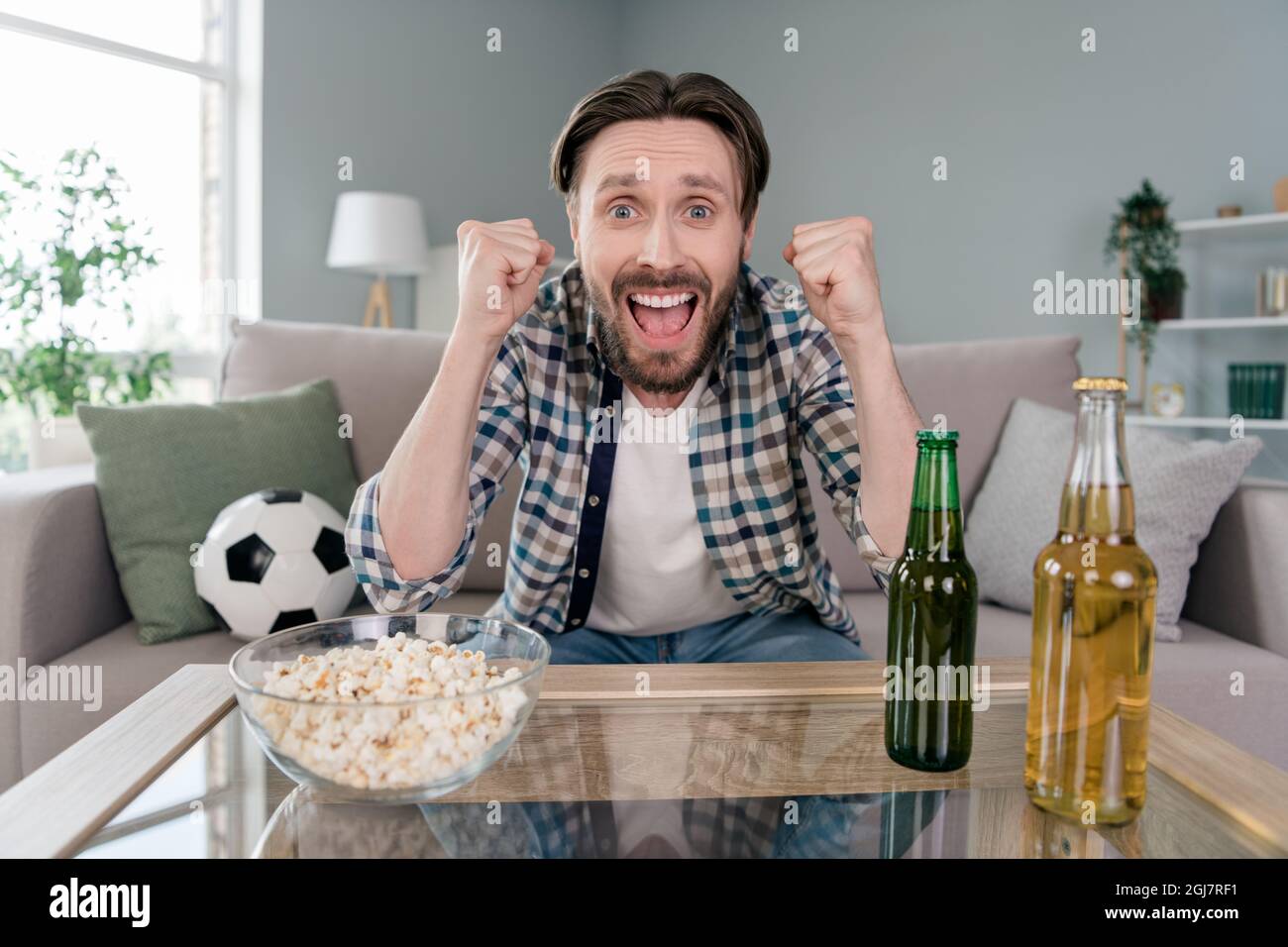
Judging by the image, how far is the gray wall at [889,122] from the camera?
404 centimetres

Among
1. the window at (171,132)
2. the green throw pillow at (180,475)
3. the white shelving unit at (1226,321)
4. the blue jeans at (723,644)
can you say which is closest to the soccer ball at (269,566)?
the green throw pillow at (180,475)

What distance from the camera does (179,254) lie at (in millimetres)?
3857

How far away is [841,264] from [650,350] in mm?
318

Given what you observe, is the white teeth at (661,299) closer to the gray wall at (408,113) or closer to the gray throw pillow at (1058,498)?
the gray throw pillow at (1058,498)

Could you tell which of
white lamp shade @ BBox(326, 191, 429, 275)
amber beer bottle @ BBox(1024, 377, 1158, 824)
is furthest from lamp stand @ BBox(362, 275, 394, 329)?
amber beer bottle @ BBox(1024, 377, 1158, 824)

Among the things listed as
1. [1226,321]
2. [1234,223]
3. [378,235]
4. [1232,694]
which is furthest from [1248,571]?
[378,235]

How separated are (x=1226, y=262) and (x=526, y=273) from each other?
163 inches

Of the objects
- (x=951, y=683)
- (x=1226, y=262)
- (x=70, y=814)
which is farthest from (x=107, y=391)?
(x=1226, y=262)

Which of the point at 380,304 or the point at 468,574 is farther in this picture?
the point at 380,304

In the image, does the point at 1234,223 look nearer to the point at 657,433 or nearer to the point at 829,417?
the point at 829,417

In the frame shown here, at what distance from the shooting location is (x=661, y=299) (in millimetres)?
1225

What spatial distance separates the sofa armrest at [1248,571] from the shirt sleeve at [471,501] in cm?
122

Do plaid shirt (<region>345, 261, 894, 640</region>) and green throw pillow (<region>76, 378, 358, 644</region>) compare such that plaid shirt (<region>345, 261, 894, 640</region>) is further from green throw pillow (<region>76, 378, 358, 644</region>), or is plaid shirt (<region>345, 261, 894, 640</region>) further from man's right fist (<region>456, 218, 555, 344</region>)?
green throw pillow (<region>76, 378, 358, 644</region>)

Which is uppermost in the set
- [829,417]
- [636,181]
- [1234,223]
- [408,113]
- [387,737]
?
[408,113]
